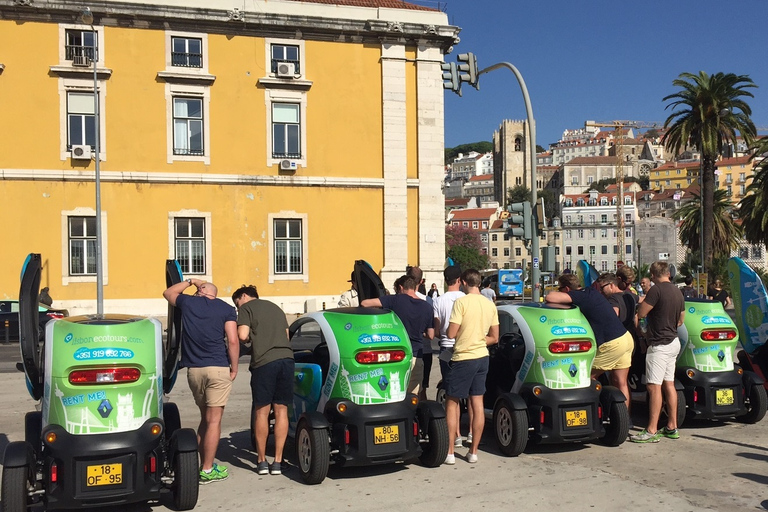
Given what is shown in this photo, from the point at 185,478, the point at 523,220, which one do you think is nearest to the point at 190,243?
the point at 523,220

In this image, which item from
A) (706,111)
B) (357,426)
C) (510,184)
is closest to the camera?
(357,426)

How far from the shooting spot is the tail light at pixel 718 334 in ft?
31.7

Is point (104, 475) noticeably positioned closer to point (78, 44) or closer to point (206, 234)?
point (206, 234)

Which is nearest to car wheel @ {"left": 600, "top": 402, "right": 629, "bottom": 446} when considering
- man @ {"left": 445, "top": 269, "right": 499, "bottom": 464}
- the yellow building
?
man @ {"left": 445, "top": 269, "right": 499, "bottom": 464}

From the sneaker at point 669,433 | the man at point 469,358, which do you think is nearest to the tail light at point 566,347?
the man at point 469,358

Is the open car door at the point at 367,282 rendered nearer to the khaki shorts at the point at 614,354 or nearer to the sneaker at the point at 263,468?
the sneaker at the point at 263,468

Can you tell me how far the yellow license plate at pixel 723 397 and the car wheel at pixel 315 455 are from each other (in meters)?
4.74

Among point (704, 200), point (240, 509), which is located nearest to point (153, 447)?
point (240, 509)

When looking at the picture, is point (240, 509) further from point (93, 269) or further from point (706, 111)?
point (706, 111)

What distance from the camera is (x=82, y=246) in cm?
2645

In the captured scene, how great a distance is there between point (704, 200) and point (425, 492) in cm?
3548

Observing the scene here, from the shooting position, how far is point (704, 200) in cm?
3916

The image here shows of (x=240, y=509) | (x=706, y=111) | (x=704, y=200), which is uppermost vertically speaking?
(x=706, y=111)

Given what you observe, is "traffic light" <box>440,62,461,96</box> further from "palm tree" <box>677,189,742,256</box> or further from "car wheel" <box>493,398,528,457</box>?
"palm tree" <box>677,189,742,256</box>
